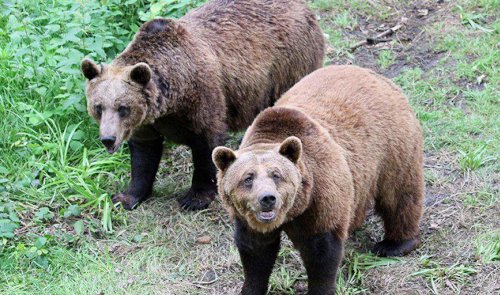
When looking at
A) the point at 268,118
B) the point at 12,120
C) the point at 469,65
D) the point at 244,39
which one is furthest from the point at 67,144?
the point at 469,65

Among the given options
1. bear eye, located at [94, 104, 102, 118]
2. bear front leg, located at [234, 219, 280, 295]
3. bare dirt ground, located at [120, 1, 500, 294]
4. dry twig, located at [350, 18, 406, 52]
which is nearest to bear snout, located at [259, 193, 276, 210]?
bear front leg, located at [234, 219, 280, 295]

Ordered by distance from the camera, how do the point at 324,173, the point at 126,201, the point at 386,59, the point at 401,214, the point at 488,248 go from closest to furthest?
the point at 324,173 < the point at 488,248 < the point at 401,214 < the point at 126,201 < the point at 386,59

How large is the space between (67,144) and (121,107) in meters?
1.38

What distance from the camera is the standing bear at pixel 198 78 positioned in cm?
718

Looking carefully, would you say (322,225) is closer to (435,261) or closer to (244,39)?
(435,261)

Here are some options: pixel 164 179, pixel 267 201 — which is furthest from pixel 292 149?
pixel 164 179

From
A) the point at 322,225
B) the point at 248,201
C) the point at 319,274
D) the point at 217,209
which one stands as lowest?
the point at 217,209

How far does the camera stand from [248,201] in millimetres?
5242

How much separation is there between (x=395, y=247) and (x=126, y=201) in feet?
9.00

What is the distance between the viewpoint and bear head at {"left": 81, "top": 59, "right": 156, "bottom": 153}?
706 cm

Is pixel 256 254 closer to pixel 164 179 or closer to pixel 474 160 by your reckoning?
pixel 164 179

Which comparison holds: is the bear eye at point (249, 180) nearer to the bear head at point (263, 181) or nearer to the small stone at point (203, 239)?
the bear head at point (263, 181)

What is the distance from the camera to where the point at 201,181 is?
25.7ft

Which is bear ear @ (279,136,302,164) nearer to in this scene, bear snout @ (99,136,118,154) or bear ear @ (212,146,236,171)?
bear ear @ (212,146,236,171)
